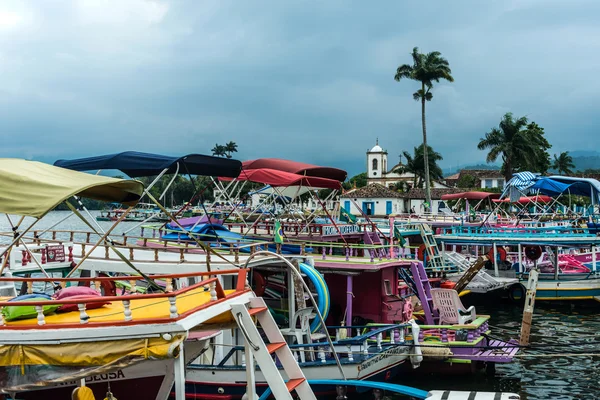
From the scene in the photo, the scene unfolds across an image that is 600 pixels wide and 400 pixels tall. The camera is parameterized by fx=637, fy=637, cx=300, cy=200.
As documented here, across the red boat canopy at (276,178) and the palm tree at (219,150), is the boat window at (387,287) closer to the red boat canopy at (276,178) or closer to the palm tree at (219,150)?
the red boat canopy at (276,178)

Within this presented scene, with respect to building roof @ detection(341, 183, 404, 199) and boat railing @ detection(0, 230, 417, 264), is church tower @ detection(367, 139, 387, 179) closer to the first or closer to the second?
building roof @ detection(341, 183, 404, 199)

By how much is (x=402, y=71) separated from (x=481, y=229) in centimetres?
3351

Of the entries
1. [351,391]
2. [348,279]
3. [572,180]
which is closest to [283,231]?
[348,279]

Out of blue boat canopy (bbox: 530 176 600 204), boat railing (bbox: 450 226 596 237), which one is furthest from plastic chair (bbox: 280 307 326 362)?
blue boat canopy (bbox: 530 176 600 204)

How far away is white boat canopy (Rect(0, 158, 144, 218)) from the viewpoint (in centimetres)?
928

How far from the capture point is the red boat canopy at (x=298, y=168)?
24.0m

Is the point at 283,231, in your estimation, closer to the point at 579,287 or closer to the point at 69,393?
the point at 69,393

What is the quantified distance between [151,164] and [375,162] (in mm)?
114536

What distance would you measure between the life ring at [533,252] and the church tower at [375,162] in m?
89.6

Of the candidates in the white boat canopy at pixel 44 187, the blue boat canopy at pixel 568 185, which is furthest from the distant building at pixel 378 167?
the white boat canopy at pixel 44 187

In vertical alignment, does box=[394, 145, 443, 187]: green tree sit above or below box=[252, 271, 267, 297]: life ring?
above

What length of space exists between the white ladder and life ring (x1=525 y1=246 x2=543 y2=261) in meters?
29.8

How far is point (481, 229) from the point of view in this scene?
37.2 metres

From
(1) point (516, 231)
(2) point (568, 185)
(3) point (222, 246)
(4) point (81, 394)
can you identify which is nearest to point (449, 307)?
(3) point (222, 246)
